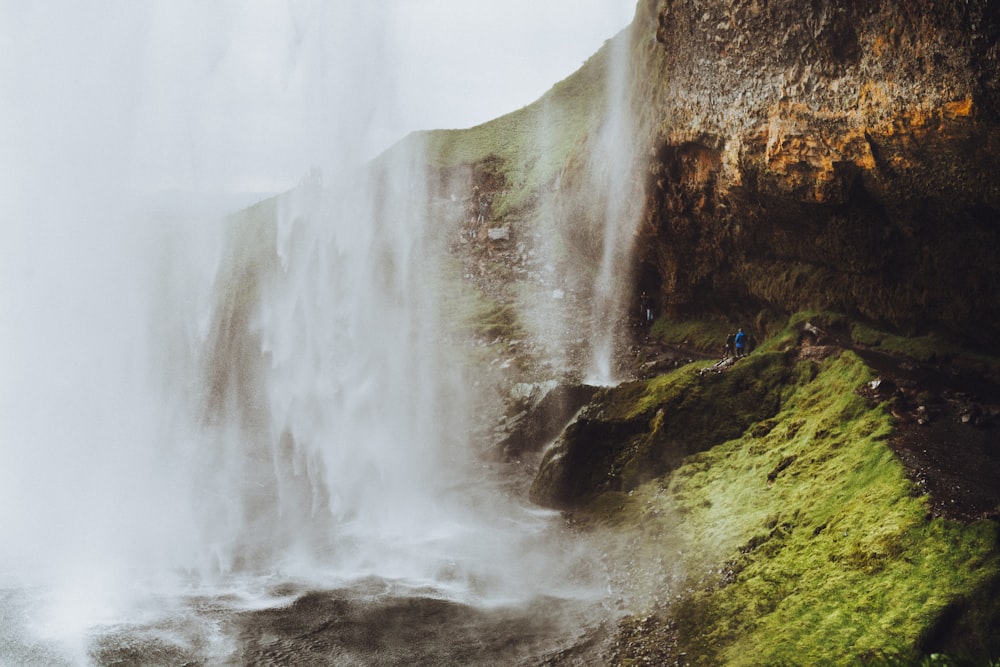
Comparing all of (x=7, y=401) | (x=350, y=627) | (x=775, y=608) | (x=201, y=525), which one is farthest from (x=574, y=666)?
(x=7, y=401)

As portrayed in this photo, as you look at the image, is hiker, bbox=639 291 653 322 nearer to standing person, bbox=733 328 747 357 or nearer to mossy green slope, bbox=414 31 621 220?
standing person, bbox=733 328 747 357

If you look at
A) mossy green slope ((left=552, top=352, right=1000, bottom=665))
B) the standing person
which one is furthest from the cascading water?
mossy green slope ((left=552, top=352, right=1000, bottom=665))

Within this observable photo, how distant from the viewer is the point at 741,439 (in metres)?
13.8

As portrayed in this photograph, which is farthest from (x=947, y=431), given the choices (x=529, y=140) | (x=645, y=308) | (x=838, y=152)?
(x=529, y=140)

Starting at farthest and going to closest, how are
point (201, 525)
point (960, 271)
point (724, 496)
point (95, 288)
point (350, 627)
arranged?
1. point (95, 288)
2. point (201, 525)
3. point (960, 271)
4. point (724, 496)
5. point (350, 627)

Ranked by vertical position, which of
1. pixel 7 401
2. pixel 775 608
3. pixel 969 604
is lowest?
pixel 775 608

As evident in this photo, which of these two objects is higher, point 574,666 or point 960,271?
point 960,271

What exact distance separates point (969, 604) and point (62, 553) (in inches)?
579

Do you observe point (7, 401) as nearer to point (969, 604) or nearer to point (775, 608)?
point (775, 608)

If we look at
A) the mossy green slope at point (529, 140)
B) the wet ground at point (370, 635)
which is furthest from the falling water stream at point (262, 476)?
the mossy green slope at point (529, 140)

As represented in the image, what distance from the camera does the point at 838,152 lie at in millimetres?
13969

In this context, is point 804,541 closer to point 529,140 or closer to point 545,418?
point 545,418

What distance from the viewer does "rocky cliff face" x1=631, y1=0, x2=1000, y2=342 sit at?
38.0 feet

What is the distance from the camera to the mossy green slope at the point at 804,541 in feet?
25.9
